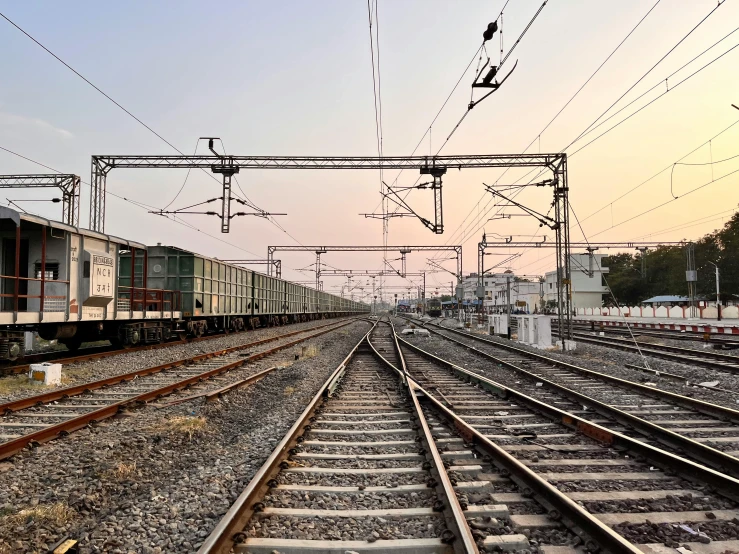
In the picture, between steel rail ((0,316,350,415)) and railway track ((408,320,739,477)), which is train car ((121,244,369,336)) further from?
railway track ((408,320,739,477))

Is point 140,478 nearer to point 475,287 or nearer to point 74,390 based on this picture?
point 74,390

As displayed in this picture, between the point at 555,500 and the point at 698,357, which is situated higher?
the point at 555,500

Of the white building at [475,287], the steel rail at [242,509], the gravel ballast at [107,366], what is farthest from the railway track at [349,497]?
the white building at [475,287]

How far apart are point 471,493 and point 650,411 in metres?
4.95

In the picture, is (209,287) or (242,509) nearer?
(242,509)

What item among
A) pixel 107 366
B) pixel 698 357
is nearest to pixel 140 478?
pixel 107 366

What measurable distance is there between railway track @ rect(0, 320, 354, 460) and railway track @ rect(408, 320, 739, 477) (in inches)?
240

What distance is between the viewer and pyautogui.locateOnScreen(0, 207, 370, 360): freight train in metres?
10.6

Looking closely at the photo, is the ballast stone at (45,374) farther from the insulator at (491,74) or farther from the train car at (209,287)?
the insulator at (491,74)

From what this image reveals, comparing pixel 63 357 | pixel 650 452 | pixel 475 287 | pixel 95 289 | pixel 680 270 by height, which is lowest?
pixel 650 452

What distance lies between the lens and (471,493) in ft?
13.2

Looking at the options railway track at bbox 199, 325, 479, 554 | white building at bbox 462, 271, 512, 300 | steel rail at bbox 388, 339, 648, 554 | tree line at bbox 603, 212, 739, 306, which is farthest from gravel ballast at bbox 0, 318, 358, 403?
tree line at bbox 603, 212, 739, 306

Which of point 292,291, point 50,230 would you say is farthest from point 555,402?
point 292,291

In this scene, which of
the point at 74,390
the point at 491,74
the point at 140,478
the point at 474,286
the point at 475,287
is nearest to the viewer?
the point at 140,478
